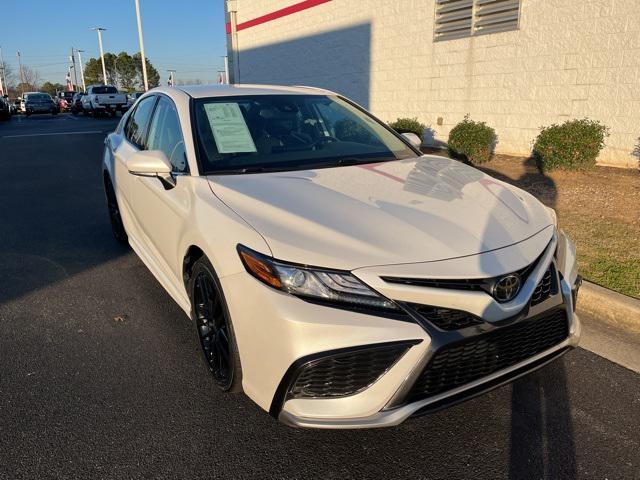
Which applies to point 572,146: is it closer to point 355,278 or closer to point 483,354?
point 483,354

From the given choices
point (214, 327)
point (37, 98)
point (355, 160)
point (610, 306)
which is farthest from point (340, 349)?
point (37, 98)

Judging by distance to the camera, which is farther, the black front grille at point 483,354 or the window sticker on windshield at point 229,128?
the window sticker on windshield at point 229,128

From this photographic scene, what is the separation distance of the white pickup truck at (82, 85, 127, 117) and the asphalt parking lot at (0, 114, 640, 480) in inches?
1244

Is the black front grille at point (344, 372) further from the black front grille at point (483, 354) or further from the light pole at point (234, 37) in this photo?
the light pole at point (234, 37)

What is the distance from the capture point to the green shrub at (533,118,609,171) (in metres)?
6.89

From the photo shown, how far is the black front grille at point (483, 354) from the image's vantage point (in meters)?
2.00

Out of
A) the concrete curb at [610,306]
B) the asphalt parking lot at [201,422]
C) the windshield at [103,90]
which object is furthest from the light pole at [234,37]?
the concrete curb at [610,306]

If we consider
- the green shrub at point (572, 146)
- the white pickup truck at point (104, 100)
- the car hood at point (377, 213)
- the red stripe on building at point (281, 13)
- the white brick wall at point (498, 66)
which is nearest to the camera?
the car hood at point (377, 213)

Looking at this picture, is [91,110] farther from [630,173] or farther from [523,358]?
[523,358]

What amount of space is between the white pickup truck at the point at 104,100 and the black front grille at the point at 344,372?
3396cm

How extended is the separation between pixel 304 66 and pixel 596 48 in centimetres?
1067

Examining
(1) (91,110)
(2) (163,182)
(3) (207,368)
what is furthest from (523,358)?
(1) (91,110)

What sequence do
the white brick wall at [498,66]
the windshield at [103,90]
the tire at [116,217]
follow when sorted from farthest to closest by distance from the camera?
the windshield at [103,90], the white brick wall at [498,66], the tire at [116,217]

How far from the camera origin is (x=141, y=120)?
4441 millimetres
